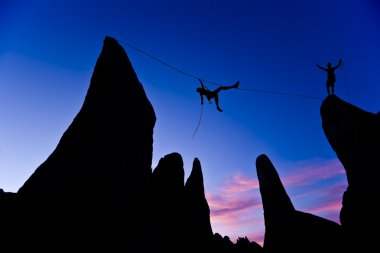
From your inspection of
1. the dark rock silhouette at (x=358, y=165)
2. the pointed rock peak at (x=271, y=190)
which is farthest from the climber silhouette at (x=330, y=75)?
the pointed rock peak at (x=271, y=190)

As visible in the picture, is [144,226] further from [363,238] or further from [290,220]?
[363,238]

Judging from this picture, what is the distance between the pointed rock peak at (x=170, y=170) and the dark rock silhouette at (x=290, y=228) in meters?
7.23

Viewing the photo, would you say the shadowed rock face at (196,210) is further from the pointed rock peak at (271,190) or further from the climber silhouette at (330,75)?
the climber silhouette at (330,75)

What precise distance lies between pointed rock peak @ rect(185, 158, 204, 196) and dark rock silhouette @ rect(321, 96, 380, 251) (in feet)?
36.0

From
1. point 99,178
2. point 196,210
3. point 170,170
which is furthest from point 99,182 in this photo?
point 196,210

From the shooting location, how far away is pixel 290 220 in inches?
761

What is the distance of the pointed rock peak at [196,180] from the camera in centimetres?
2231

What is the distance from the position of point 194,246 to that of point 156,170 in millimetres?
6373

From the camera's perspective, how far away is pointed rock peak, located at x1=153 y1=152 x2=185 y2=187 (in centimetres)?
2000

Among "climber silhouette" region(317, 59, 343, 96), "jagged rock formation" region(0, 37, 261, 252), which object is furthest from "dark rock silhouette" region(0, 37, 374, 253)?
"climber silhouette" region(317, 59, 343, 96)

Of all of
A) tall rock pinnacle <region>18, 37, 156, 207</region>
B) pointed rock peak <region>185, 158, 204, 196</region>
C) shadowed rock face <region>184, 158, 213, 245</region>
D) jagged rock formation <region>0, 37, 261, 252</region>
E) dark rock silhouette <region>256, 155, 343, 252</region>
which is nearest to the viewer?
jagged rock formation <region>0, 37, 261, 252</region>

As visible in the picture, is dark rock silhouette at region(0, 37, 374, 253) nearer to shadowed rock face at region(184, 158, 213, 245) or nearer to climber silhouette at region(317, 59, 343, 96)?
shadowed rock face at region(184, 158, 213, 245)

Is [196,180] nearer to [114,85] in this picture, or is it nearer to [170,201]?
[170,201]

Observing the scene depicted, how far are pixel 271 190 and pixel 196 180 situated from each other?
20.8ft
